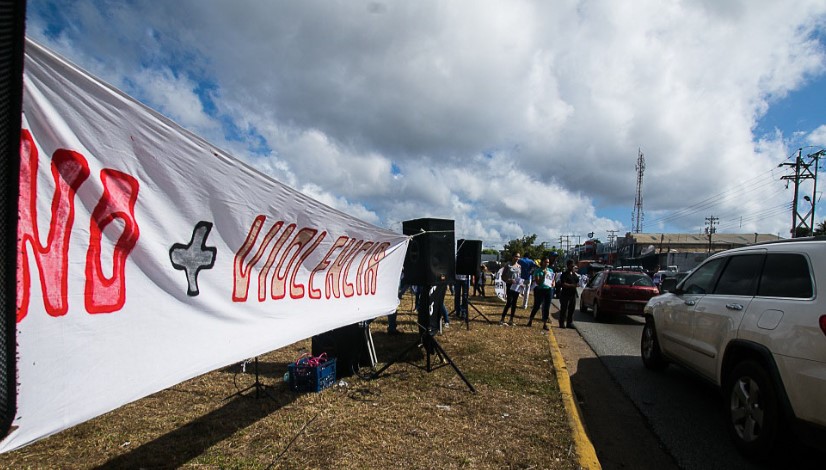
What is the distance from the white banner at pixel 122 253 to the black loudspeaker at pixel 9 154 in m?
0.21

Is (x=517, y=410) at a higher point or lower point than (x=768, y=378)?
lower

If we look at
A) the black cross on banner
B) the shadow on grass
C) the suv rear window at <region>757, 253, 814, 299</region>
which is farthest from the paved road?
the black cross on banner

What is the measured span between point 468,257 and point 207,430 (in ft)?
22.2

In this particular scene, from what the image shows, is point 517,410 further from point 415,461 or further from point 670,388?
point 670,388

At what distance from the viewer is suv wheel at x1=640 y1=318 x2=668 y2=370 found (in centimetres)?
624

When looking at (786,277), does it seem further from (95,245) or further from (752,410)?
(95,245)

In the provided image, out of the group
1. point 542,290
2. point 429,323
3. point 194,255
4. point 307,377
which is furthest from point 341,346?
point 542,290

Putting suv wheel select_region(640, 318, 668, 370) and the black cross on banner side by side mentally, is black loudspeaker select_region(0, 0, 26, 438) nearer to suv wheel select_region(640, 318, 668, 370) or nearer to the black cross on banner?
the black cross on banner

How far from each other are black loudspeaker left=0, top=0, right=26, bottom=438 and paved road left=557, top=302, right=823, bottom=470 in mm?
3950

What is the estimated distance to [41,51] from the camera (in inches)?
62.7

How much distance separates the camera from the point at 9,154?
1345mm

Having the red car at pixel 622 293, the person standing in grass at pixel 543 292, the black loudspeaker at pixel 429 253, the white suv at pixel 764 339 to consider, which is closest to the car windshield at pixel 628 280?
the red car at pixel 622 293

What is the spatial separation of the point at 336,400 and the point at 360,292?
1183 millimetres

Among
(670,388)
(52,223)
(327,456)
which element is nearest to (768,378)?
(670,388)
